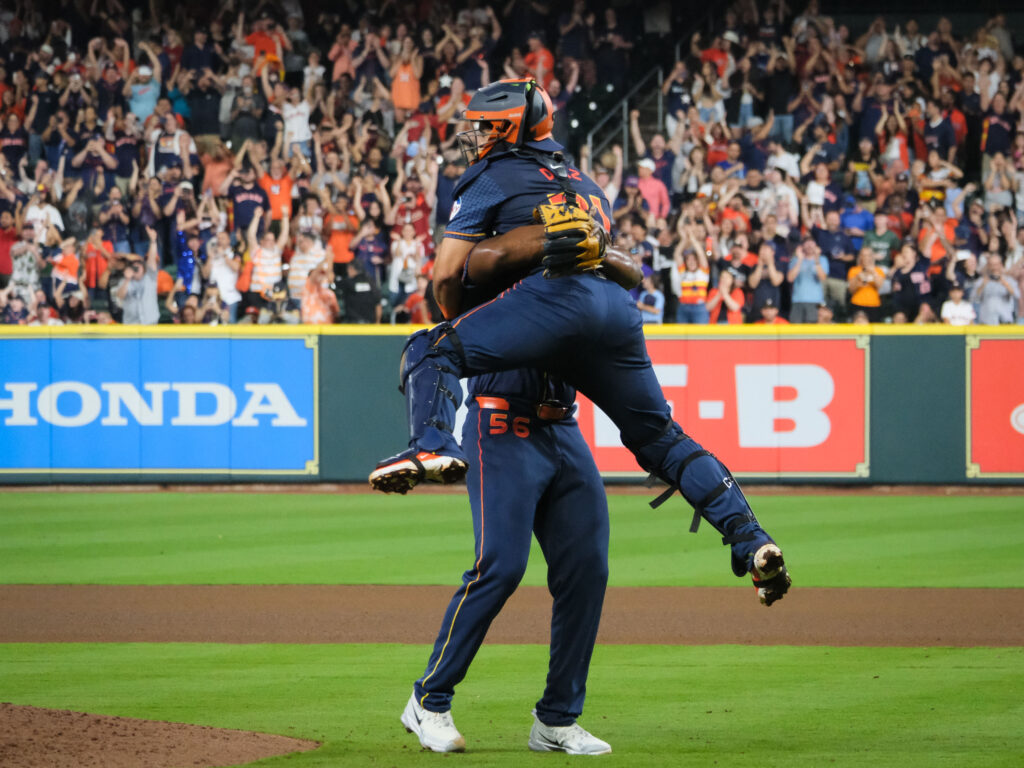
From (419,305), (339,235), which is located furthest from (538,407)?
(339,235)

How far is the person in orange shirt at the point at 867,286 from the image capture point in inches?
695

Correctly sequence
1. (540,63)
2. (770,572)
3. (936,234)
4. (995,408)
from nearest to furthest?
(770,572) < (995,408) < (936,234) < (540,63)

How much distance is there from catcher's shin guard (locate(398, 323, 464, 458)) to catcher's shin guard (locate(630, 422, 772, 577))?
2.72 ft

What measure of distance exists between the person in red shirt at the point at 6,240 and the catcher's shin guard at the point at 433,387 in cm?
1616

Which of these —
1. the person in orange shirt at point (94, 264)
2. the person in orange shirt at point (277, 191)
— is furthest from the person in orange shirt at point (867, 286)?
the person in orange shirt at point (94, 264)

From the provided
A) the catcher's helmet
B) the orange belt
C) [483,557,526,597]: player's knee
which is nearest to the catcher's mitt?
the catcher's helmet

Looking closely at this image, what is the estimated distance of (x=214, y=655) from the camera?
7.68 meters

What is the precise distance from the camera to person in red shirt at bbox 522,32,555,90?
21344mm

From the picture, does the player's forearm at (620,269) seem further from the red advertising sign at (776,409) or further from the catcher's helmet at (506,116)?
the red advertising sign at (776,409)

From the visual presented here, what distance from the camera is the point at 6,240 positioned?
19688 millimetres

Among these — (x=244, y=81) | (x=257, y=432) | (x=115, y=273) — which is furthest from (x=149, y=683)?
(x=244, y=81)

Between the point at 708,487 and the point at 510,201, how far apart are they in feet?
3.93

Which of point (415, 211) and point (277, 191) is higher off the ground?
point (277, 191)

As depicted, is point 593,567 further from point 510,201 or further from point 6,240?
point 6,240
